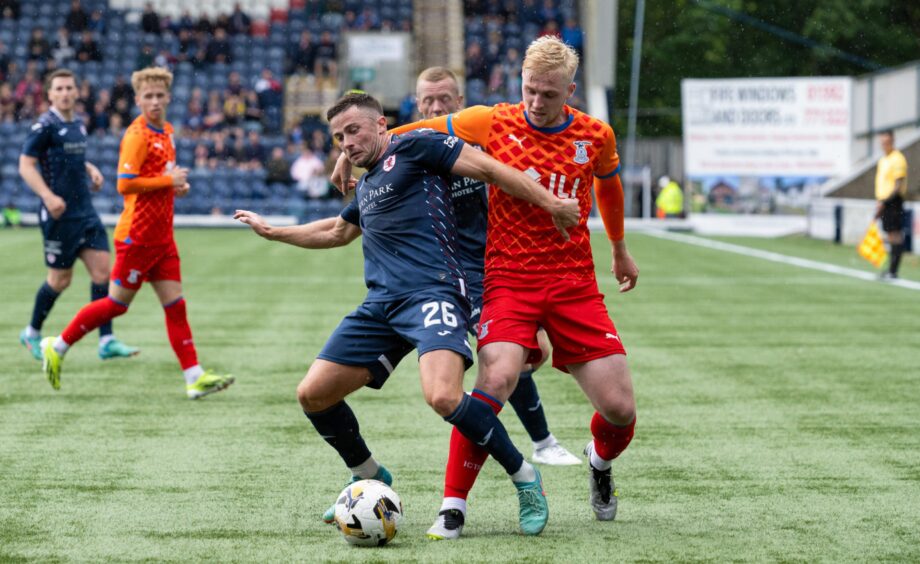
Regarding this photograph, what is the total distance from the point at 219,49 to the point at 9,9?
684cm

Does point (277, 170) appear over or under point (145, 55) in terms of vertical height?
under

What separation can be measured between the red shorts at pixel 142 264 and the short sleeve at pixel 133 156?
17.7 inches

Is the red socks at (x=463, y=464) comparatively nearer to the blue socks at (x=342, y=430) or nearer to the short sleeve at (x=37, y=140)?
the blue socks at (x=342, y=430)

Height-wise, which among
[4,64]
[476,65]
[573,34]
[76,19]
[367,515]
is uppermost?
[76,19]

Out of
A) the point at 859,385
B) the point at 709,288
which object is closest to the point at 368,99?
the point at 859,385

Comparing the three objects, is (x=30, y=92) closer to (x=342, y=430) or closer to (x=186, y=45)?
(x=186, y=45)

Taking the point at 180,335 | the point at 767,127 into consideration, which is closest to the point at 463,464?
the point at 180,335

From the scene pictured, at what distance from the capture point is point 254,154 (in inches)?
1357

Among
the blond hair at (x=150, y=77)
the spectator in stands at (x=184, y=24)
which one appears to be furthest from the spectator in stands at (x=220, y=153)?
the blond hair at (x=150, y=77)

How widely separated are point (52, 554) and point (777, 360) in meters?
7.00

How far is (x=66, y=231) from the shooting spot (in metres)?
10.3

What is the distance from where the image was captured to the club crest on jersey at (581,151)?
5.45 meters

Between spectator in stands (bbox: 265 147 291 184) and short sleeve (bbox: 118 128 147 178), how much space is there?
→ 1005 inches

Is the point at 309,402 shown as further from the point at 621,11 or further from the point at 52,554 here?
the point at 621,11
